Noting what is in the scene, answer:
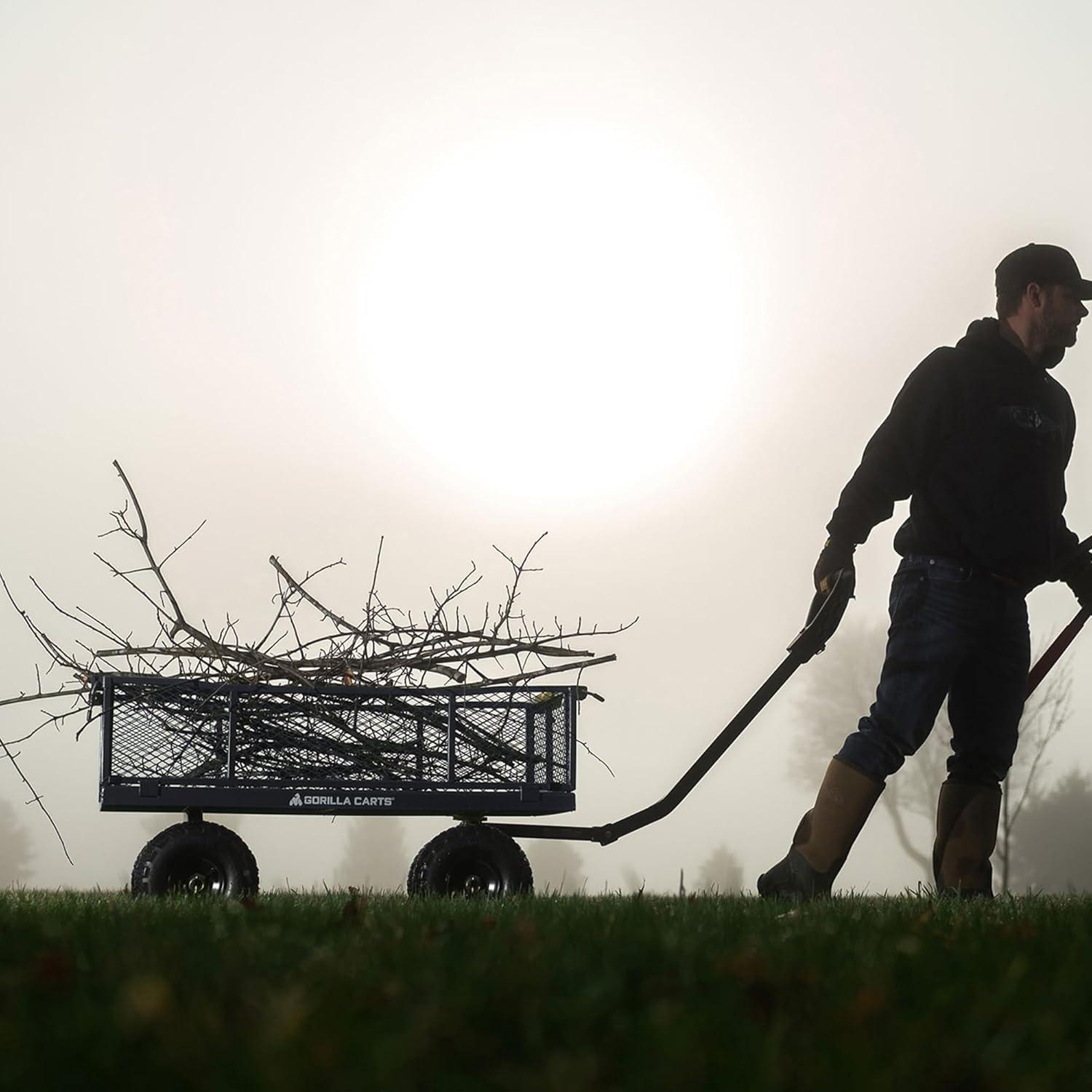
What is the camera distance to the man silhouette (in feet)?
18.1

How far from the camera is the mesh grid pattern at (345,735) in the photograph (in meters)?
6.86

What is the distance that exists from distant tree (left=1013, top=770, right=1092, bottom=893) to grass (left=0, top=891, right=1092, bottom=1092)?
45.8 feet

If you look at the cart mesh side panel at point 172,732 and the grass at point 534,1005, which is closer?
the grass at point 534,1005

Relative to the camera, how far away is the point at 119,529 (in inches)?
282

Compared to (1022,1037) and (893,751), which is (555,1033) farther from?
(893,751)

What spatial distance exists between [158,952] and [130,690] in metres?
4.47

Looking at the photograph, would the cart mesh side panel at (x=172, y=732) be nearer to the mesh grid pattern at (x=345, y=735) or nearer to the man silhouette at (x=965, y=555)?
the mesh grid pattern at (x=345, y=735)

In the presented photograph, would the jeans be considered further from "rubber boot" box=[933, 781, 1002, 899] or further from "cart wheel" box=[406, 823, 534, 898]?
"cart wheel" box=[406, 823, 534, 898]

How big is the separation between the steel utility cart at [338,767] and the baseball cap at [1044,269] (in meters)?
3.04

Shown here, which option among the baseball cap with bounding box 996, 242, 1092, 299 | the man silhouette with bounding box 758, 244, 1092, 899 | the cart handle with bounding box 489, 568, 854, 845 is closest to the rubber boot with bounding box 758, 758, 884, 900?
the man silhouette with bounding box 758, 244, 1092, 899

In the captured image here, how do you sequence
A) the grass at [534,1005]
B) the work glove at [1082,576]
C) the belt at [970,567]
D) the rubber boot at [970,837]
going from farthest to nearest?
the work glove at [1082,576]
the rubber boot at [970,837]
the belt at [970,567]
the grass at [534,1005]

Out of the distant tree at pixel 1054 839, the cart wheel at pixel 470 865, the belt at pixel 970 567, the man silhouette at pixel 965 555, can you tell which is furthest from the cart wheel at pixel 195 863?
the distant tree at pixel 1054 839

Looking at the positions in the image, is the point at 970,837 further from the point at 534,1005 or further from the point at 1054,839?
the point at 1054,839

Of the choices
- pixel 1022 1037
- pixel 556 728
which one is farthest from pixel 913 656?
pixel 1022 1037
